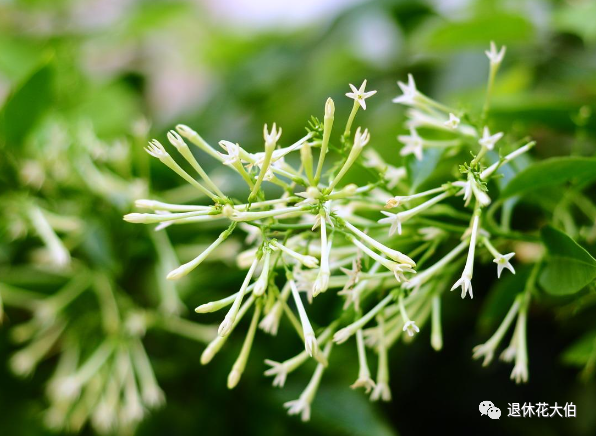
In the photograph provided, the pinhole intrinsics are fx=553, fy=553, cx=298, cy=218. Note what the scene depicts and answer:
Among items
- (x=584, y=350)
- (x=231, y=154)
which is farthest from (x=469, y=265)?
(x=584, y=350)

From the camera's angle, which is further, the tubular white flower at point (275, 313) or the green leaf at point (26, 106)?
the green leaf at point (26, 106)

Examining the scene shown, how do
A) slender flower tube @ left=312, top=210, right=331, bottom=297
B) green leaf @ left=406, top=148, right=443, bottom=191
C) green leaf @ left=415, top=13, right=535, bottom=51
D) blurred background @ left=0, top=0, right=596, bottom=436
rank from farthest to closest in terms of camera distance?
green leaf @ left=415, top=13, right=535, bottom=51 → blurred background @ left=0, top=0, right=596, bottom=436 → green leaf @ left=406, top=148, right=443, bottom=191 → slender flower tube @ left=312, top=210, right=331, bottom=297

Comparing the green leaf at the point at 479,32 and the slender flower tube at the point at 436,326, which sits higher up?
the green leaf at the point at 479,32

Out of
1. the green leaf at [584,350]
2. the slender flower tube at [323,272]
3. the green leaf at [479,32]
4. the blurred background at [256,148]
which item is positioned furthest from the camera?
the green leaf at [479,32]

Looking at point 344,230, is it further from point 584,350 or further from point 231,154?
point 584,350

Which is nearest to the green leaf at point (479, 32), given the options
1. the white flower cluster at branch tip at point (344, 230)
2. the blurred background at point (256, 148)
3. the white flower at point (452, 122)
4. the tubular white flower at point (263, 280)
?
the blurred background at point (256, 148)

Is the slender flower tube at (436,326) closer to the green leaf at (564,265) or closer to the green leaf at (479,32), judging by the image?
the green leaf at (564,265)

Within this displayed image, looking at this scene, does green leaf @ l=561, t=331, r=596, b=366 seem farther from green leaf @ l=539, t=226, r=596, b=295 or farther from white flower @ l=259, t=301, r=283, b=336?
white flower @ l=259, t=301, r=283, b=336

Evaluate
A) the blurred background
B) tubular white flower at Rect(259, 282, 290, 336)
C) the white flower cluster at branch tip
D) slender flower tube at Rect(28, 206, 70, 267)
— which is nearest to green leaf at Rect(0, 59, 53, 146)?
the blurred background
